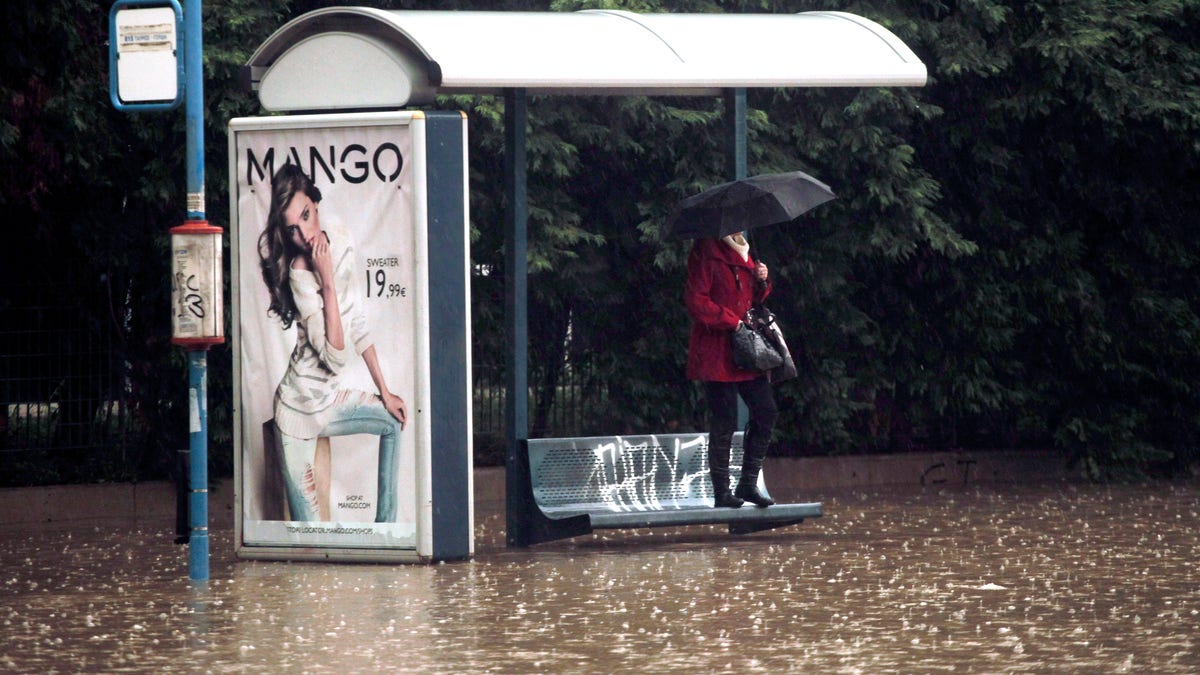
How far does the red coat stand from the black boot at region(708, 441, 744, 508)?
44 cm

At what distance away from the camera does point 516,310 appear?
42.4ft

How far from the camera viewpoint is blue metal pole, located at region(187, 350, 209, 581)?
36.7 ft

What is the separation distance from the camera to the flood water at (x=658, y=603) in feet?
27.7

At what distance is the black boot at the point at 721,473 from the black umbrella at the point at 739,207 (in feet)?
4.28

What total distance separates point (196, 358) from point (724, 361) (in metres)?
3.33

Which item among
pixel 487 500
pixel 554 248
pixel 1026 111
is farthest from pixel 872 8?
pixel 487 500

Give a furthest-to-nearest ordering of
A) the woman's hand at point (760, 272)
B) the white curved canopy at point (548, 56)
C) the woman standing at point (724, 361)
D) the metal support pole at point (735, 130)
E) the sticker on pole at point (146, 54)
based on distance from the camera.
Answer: the metal support pole at point (735, 130) < the woman's hand at point (760, 272) < the woman standing at point (724, 361) < the white curved canopy at point (548, 56) < the sticker on pole at point (146, 54)

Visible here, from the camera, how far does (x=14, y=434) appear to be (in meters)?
15.4

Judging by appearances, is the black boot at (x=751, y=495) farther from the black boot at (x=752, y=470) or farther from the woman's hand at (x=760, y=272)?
the woman's hand at (x=760, y=272)

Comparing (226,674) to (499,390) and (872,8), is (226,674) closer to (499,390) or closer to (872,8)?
(499,390)

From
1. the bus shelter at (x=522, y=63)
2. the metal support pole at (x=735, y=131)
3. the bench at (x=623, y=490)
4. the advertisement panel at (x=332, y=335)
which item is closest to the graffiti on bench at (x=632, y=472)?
the bench at (x=623, y=490)

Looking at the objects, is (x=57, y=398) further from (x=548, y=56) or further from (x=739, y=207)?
(x=739, y=207)

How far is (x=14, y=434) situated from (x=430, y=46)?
528cm

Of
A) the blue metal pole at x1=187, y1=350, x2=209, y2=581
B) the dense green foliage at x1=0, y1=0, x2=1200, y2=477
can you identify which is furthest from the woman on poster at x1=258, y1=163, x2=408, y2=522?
the dense green foliage at x1=0, y1=0, x2=1200, y2=477
